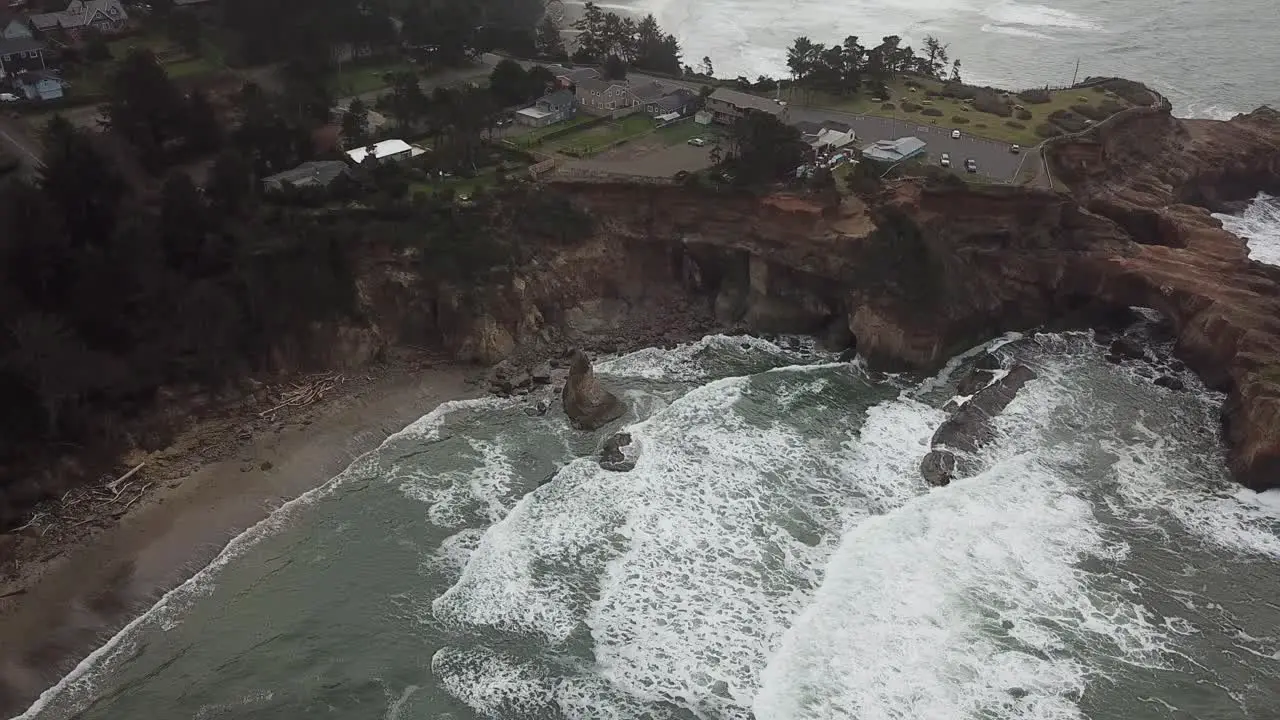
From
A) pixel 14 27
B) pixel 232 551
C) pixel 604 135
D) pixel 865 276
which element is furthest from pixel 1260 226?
pixel 14 27

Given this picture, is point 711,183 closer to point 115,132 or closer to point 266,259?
point 266,259

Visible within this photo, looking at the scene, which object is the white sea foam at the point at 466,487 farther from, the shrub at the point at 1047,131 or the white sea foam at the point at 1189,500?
the shrub at the point at 1047,131

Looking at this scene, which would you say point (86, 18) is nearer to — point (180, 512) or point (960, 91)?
point (180, 512)

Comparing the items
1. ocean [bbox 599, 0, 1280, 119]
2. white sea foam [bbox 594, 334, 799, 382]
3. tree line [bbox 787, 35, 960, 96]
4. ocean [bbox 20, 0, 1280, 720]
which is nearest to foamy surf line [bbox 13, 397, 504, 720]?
ocean [bbox 20, 0, 1280, 720]

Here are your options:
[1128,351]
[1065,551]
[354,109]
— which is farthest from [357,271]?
[1128,351]

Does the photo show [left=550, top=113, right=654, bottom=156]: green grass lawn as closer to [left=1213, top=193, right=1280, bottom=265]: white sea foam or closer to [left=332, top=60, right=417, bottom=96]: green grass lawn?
[left=332, top=60, right=417, bottom=96]: green grass lawn

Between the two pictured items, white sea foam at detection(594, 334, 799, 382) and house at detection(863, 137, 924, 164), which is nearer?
white sea foam at detection(594, 334, 799, 382)
